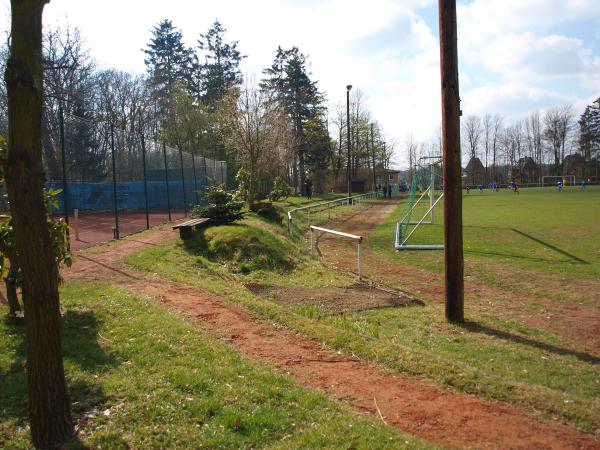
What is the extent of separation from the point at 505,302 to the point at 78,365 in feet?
23.8

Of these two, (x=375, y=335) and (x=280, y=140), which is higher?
(x=280, y=140)

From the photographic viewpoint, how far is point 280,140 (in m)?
33.5

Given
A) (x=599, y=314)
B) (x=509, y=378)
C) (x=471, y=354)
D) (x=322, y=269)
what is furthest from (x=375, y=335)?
(x=322, y=269)

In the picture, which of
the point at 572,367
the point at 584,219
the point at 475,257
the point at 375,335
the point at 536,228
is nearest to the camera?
the point at 572,367

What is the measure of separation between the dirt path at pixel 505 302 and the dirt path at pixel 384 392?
111 inches

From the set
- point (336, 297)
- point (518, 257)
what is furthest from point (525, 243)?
point (336, 297)

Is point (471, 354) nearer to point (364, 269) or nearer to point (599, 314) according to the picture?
point (599, 314)

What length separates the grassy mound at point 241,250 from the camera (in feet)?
38.3

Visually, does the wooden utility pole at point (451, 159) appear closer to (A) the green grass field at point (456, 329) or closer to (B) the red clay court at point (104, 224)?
(A) the green grass field at point (456, 329)

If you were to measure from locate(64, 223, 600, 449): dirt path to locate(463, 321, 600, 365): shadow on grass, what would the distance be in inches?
90.6

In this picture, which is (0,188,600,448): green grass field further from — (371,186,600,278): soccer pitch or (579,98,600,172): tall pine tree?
(579,98,600,172): tall pine tree

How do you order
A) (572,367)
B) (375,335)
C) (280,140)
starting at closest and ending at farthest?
(572,367) → (375,335) → (280,140)

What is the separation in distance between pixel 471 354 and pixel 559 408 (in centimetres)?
179

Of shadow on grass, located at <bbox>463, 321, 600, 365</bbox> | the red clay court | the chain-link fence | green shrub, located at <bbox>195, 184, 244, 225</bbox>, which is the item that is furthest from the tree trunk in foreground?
green shrub, located at <bbox>195, 184, 244, 225</bbox>
